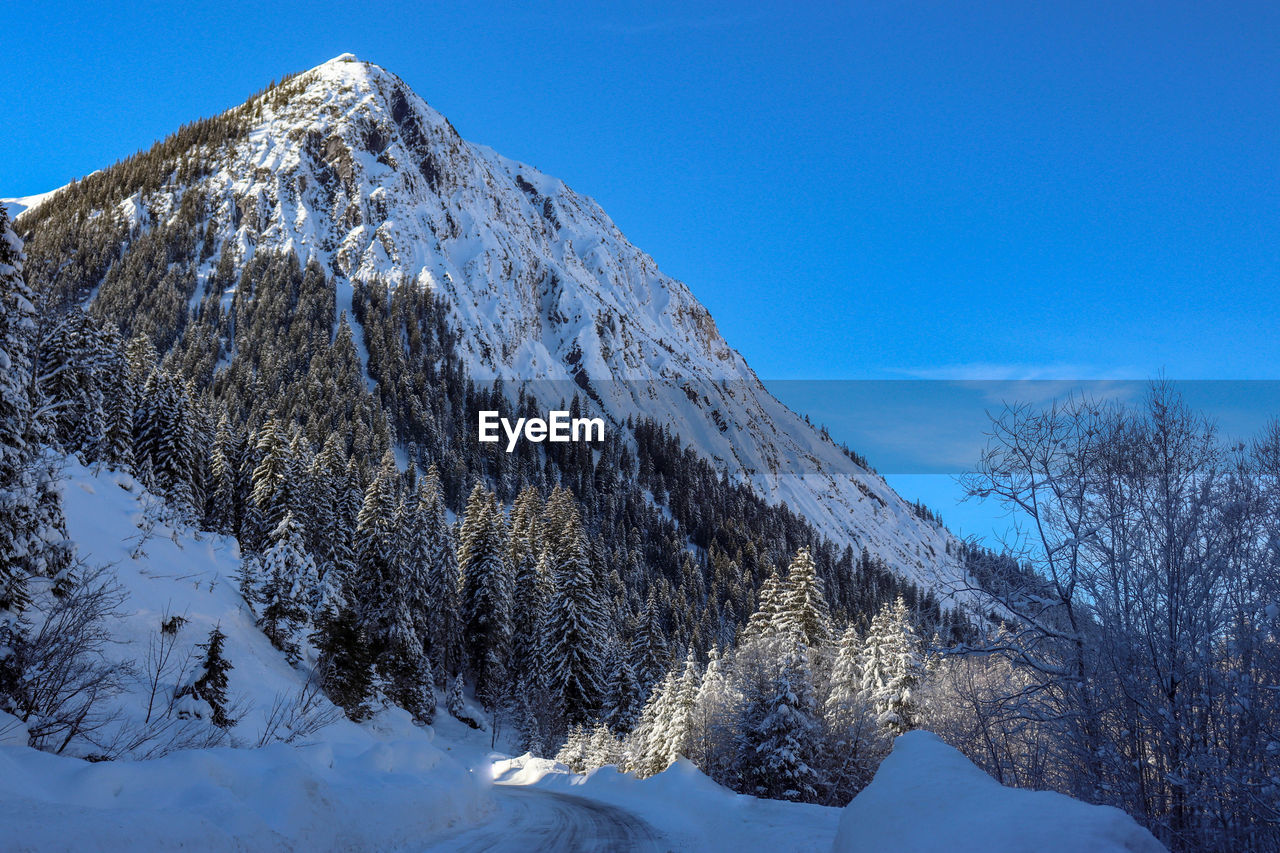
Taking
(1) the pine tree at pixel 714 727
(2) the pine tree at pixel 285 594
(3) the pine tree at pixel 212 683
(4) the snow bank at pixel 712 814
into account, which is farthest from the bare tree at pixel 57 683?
(1) the pine tree at pixel 714 727

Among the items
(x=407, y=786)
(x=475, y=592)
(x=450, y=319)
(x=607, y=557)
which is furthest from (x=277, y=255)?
(x=407, y=786)

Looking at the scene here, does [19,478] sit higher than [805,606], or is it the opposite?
[19,478]

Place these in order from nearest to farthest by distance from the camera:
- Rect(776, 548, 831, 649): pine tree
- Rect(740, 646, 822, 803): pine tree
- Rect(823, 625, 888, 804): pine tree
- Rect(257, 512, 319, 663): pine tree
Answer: Rect(740, 646, 822, 803): pine tree < Rect(823, 625, 888, 804): pine tree < Rect(257, 512, 319, 663): pine tree < Rect(776, 548, 831, 649): pine tree

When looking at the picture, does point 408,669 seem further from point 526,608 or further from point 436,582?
point 526,608

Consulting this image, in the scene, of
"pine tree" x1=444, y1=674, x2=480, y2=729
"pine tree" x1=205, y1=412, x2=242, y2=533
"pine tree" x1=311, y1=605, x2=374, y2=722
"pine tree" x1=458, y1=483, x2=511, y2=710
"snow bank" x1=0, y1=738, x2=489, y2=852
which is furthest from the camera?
"pine tree" x1=205, y1=412, x2=242, y2=533

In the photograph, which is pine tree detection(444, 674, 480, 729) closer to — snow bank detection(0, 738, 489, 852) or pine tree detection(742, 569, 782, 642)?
pine tree detection(742, 569, 782, 642)

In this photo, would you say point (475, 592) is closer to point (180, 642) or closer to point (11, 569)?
point (180, 642)

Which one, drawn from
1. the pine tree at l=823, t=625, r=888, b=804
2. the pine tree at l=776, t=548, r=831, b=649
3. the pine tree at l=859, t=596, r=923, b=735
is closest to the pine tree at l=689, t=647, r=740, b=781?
the pine tree at l=823, t=625, r=888, b=804

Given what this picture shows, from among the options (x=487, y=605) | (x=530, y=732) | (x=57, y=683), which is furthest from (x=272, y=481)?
(x=57, y=683)
